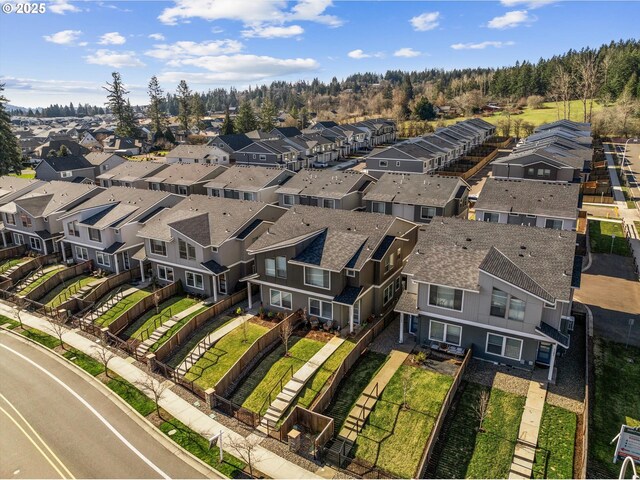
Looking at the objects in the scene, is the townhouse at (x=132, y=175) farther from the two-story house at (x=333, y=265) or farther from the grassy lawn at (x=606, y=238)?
the grassy lawn at (x=606, y=238)

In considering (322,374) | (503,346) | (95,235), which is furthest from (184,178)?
(503,346)

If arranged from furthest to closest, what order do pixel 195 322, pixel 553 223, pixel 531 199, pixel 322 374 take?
pixel 531 199
pixel 553 223
pixel 195 322
pixel 322 374

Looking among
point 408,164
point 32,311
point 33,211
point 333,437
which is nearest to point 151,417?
point 333,437

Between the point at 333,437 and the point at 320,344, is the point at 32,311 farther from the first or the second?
the point at 333,437

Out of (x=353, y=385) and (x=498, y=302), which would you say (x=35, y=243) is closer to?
(x=353, y=385)

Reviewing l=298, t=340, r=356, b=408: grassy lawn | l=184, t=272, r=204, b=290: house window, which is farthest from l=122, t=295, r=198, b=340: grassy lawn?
l=298, t=340, r=356, b=408: grassy lawn

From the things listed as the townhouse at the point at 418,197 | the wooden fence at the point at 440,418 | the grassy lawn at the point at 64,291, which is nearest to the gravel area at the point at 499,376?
the wooden fence at the point at 440,418
